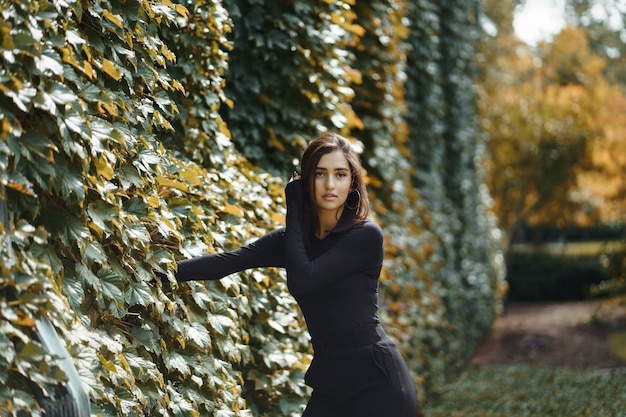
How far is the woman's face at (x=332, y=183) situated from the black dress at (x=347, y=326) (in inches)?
4.3

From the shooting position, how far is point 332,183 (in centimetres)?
325

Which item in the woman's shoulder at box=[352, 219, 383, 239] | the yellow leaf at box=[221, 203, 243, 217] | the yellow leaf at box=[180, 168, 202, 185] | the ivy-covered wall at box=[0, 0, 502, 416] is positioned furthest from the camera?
the yellow leaf at box=[221, 203, 243, 217]

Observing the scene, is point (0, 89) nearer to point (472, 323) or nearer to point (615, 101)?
point (472, 323)

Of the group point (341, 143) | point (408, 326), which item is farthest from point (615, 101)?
point (341, 143)

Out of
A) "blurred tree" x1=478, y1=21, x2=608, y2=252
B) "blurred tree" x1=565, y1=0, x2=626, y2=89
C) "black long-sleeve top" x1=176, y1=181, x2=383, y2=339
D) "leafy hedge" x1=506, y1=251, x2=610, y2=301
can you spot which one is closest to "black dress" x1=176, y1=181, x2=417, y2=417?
"black long-sleeve top" x1=176, y1=181, x2=383, y2=339

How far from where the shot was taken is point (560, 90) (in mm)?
20531

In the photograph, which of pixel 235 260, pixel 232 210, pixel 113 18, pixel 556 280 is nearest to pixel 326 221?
pixel 235 260

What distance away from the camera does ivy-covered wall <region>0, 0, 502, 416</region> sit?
2408mm

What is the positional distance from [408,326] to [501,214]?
13.3 metres

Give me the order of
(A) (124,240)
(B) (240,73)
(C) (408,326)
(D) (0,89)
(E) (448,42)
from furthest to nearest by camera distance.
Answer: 1. (E) (448,42)
2. (C) (408,326)
3. (B) (240,73)
4. (A) (124,240)
5. (D) (0,89)

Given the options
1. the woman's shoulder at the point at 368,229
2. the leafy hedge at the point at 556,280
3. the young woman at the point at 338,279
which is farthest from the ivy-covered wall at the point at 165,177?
the leafy hedge at the point at 556,280

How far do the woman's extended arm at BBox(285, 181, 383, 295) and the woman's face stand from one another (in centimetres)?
12

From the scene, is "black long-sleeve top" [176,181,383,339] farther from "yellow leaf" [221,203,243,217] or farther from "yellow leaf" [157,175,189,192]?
"yellow leaf" [221,203,243,217]

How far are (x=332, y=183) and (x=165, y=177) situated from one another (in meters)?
0.72
